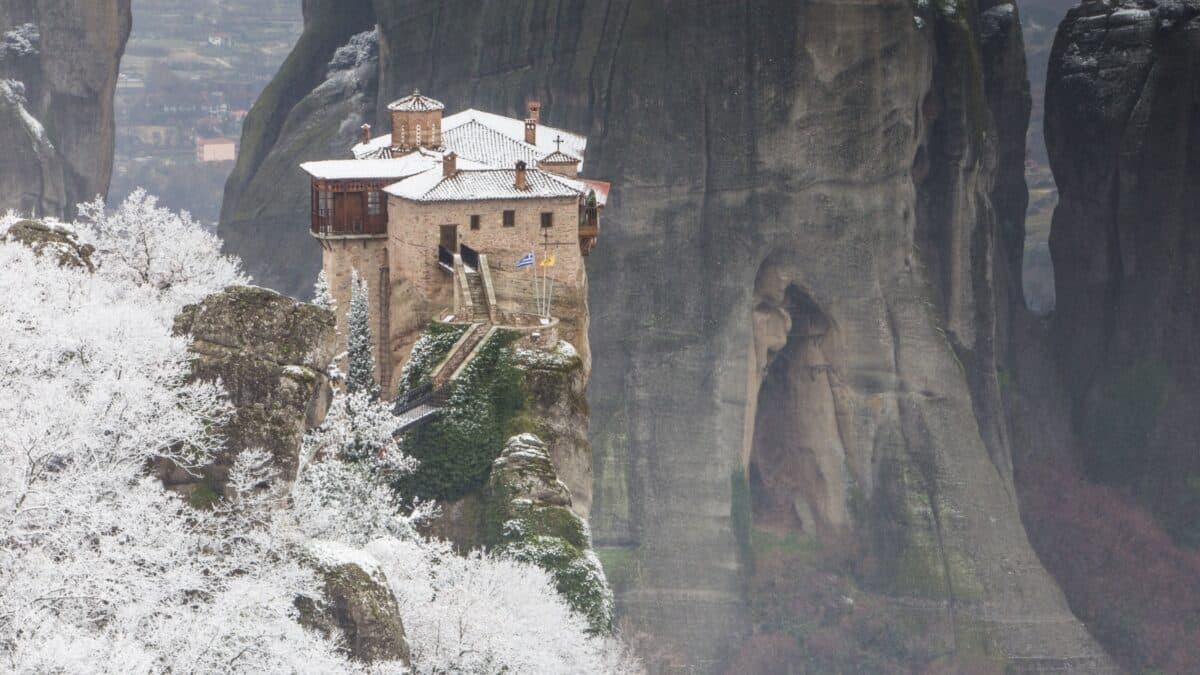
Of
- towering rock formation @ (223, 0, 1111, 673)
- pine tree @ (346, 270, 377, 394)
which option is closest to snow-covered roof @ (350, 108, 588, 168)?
pine tree @ (346, 270, 377, 394)

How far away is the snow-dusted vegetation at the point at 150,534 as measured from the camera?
4834 centimetres

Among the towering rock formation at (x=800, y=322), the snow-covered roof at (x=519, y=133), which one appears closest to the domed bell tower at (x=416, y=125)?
the snow-covered roof at (x=519, y=133)

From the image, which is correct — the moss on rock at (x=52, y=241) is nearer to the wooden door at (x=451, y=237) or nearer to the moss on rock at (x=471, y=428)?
the moss on rock at (x=471, y=428)

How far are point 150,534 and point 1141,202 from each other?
9023cm

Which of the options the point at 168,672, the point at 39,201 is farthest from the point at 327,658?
the point at 39,201

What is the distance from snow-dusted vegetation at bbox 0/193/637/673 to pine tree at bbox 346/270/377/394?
13.2m

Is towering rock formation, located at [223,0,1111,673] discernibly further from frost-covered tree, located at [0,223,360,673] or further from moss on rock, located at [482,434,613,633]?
frost-covered tree, located at [0,223,360,673]

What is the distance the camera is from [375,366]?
3332 inches

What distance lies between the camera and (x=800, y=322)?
132875 millimetres

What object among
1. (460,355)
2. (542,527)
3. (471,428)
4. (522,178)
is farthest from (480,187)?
(542,527)

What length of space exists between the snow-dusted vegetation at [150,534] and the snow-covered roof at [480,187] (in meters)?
14.7

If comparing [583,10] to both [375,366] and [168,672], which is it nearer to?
[375,366]

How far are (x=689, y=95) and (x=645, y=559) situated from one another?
19.1 meters

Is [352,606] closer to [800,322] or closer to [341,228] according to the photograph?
[341,228]
